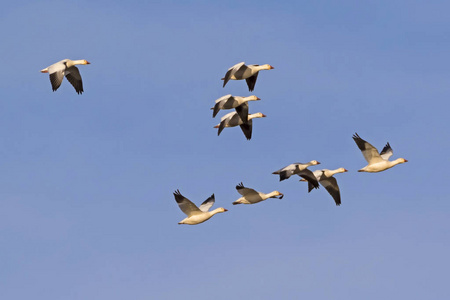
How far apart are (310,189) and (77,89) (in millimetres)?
8571

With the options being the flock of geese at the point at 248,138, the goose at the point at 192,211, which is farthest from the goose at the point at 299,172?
the goose at the point at 192,211

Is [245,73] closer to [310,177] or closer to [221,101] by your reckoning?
[221,101]

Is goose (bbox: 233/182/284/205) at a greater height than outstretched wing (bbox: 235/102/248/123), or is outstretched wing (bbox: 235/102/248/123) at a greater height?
outstretched wing (bbox: 235/102/248/123)

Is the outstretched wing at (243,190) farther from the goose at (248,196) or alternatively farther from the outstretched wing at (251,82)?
the outstretched wing at (251,82)

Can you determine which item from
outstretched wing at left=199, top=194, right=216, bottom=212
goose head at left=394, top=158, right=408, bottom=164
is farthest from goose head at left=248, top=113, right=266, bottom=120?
goose head at left=394, top=158, right=408, bottom=164

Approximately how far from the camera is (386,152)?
42.5 meters

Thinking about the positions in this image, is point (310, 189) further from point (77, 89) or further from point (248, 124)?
point (77, 89)

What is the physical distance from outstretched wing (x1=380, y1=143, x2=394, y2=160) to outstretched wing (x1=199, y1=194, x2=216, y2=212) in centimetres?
631

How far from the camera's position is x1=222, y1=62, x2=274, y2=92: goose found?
39.7m

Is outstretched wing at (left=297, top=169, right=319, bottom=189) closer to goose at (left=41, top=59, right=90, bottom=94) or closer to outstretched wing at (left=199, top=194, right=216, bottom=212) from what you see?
outstretched wing at (left=199, top=194, right=216, bottom=212)

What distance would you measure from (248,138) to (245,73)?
3.02m

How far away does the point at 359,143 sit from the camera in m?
40.2

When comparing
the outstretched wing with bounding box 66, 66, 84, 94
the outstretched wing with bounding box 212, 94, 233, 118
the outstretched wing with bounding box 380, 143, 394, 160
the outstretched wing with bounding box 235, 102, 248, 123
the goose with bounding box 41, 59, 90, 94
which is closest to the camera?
the goose with bounding box 41, 59, 90, 94

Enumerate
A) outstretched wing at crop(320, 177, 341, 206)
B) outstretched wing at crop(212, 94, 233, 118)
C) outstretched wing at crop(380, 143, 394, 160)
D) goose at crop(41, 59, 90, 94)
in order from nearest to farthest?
goose at crop(41, 59, 90, 94), outstretched wing at crop(212, 94, 233, 118), outstretched wing at crop(380, 143, 394, 160), outstretched wing at crop(320, 177, 341, 206)
